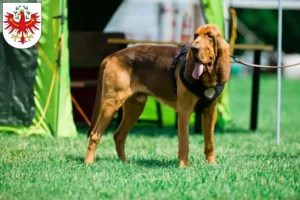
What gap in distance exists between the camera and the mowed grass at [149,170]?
5.57 meters

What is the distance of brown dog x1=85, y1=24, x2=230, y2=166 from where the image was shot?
683 centimetres

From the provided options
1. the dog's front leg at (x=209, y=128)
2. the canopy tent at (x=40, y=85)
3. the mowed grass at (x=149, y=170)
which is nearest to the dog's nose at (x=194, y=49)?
the dog's front leg at (x=209, y=128)

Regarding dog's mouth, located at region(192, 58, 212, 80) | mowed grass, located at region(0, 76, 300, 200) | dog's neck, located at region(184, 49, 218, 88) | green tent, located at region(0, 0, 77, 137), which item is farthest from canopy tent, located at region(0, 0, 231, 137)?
dog's mouth, located at region(192, 58, 212, 80)

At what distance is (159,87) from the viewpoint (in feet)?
24.4

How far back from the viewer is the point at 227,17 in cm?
1220

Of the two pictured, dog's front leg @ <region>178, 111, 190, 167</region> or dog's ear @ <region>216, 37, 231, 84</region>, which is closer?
dog's ear @ <region>216, 37, 231, 84</region>

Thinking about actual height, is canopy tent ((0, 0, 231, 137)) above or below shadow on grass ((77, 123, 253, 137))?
above

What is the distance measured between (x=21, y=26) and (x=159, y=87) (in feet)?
5.19

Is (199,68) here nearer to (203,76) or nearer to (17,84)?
(203,76)

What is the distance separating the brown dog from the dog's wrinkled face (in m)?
0.03

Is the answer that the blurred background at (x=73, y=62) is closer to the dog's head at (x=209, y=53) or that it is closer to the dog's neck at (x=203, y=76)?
the dog's neck at (x=203, y=76)

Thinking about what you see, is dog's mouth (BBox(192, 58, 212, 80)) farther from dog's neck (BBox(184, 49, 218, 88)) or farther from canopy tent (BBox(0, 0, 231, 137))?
canopy tent (BBox(0, 0, 231, 137))

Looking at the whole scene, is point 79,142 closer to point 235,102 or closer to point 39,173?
point 39,173

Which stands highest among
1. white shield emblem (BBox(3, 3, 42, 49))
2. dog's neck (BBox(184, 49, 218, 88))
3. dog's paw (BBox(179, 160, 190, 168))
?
white shield emblem (BBox(3, 3, 42, 49))
